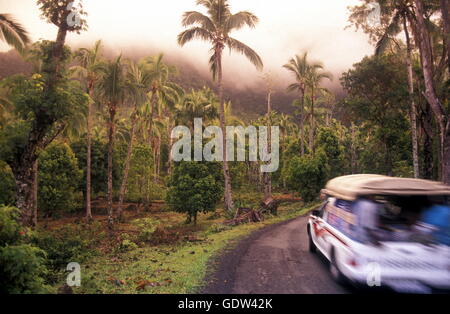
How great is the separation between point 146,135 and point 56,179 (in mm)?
17704

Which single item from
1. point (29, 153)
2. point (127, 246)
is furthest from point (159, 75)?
point (127, 246)

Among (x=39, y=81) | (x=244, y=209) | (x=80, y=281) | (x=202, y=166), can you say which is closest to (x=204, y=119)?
(x=202, y=166)

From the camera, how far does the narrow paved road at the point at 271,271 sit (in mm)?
6414

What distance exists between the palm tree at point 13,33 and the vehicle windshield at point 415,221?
15.2 m

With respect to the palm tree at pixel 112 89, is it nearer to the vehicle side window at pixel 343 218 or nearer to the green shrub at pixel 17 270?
the green shrub at pixel 17 270

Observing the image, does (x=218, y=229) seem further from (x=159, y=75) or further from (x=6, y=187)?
(x=159, y=75)

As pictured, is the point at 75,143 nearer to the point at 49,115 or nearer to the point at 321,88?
the point at 49,115

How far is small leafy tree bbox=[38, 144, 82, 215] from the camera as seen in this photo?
87.3ft

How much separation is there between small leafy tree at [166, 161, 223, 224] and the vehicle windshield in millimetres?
16494

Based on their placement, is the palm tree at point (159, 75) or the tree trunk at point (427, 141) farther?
the palm tree at point (159, 75)

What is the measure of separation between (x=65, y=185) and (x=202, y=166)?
560 inches

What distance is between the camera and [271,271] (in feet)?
25.1

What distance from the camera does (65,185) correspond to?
90.1ft

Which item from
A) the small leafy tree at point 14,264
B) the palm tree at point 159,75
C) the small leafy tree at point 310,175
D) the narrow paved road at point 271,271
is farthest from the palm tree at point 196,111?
the small leafy tree at point 14,264
